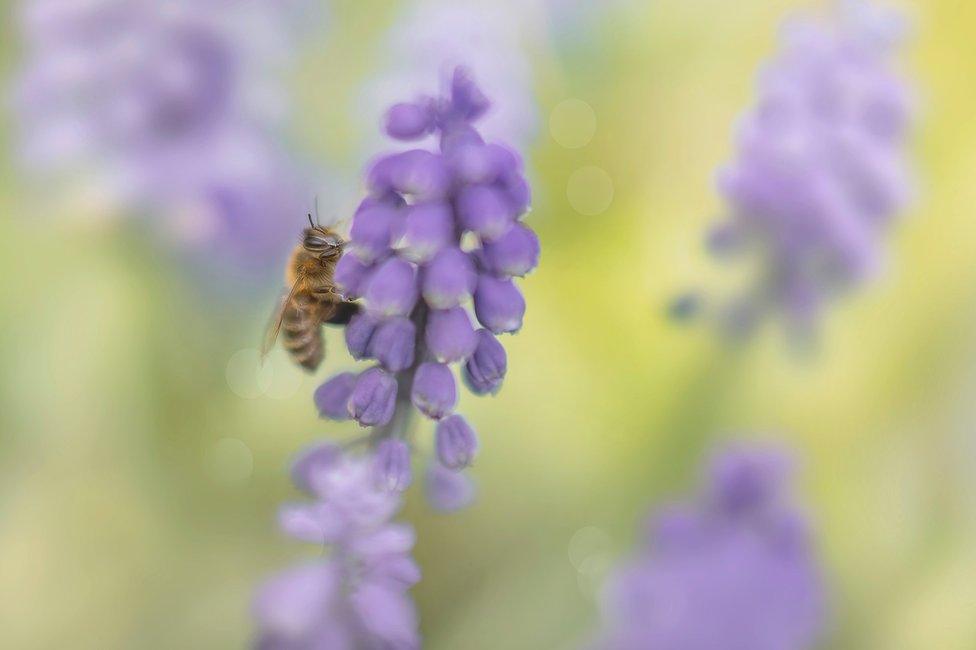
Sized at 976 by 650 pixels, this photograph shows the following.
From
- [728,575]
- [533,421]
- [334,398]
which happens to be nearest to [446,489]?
[334,398]

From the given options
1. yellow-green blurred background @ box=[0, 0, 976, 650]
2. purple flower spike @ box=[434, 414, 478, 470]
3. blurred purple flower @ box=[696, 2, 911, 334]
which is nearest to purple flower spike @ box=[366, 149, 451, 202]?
purple flower spike @ box=[434, 414, 478, 470]

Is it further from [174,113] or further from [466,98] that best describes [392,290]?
[174,113]

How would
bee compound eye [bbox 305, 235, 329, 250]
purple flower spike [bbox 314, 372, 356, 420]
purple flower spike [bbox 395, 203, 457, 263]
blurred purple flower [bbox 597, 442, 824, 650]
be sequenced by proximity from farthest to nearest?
blurred purple flower [bbox 597, 442, 824, 650] < bee compound eye [bbox 305, 235, 329, 250] < purple flower spike [bbox 314, 372, 356, 420] < purple flower spike [bbox 395, 203, 457, 263]

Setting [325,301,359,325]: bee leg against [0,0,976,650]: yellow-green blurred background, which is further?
[0,0,976,650]: yellow-green blurred background

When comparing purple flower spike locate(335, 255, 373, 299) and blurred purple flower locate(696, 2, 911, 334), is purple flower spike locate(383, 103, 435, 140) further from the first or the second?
blurred purple flower locate(696, 2, 911, 334)

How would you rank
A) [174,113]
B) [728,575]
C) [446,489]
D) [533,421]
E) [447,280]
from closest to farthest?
1. [447,280]
2. [446,489]
3. [728,575]
4. [174,113]
5. [533,421]
